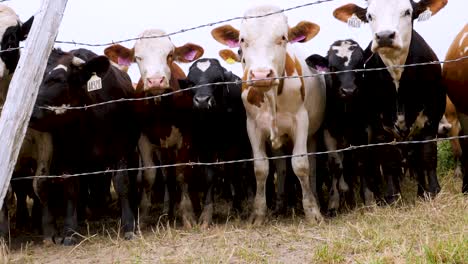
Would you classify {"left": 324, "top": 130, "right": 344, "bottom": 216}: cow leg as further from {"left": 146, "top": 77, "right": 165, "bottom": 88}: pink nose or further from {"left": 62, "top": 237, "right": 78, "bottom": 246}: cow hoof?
{"left": 62, "top": 237, "right": 78, "bottom": 246}: cow hoof

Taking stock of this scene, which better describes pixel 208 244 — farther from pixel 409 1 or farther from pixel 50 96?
pixel 409 1

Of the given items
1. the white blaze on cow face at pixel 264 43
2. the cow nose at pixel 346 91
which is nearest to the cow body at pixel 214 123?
the white blaze on cow face at pixel 264 43

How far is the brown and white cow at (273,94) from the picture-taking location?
605 centimetres

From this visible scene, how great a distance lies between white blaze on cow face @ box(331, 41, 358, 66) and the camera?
6.97m

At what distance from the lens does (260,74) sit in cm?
557

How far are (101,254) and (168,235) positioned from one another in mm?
654

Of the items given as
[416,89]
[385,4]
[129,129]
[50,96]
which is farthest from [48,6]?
[416,89]

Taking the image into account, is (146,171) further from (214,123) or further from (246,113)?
(246,113)

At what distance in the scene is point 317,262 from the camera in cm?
407

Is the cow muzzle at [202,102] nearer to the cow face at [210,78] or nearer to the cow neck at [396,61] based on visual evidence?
the cow face at [210,78]

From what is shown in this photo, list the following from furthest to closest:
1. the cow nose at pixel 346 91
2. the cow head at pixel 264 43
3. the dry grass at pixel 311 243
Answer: the cow nose at pixel 346 91 → the cow head at pixel 264 43 → the dry grass at pixel 311 243

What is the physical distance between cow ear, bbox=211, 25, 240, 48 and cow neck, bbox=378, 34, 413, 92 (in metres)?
1.45

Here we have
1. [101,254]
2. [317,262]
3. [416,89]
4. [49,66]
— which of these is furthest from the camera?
[416,89]

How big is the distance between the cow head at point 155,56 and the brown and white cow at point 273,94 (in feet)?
1.89
